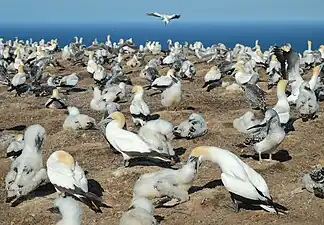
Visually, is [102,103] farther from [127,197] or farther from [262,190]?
[262,190]

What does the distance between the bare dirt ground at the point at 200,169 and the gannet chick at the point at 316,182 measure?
0.11 m

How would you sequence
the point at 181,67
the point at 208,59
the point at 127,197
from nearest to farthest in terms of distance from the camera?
1. the point at 127,197
2. the point at 181,67
3. the point at 208,59

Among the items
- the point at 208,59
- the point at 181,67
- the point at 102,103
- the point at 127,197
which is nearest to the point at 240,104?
the point at 102,103

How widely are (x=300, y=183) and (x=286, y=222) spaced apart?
5.81 ft

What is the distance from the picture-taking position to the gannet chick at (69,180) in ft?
29.7

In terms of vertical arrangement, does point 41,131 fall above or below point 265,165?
above

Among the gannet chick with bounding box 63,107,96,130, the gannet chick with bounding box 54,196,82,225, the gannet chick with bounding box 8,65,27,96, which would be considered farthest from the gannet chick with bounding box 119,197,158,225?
the gannet chick with bounding box 8,65,27,96

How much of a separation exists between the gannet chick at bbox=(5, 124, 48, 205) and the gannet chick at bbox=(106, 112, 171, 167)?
1.40m

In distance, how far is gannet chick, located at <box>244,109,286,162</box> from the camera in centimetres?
1078

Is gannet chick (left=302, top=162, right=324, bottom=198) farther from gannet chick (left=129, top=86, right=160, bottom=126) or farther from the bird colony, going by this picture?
gannet chick (left=129, top=86, right=160, bottom=126)

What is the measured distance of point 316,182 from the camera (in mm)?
9344

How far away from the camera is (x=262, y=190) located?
340 inches

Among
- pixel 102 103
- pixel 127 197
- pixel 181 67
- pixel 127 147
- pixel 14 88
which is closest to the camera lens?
pixel 127 197

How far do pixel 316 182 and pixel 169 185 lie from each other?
2260 millimetres
